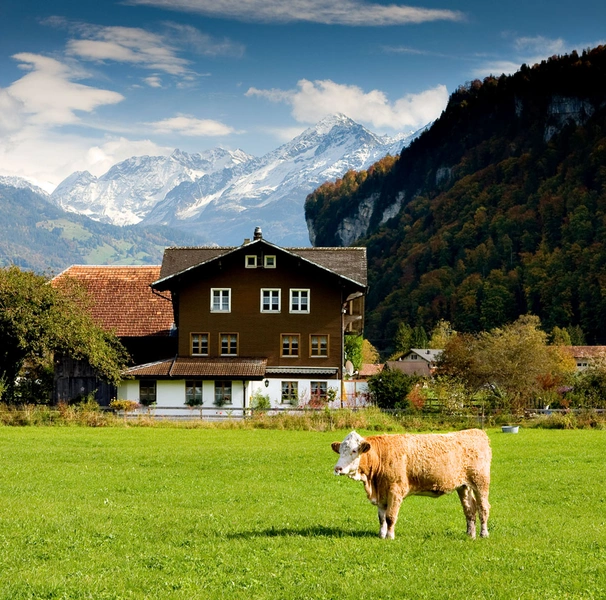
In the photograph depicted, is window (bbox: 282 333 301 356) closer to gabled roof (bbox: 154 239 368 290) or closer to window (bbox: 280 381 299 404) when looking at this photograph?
window (bbox: 280 381 299 404)

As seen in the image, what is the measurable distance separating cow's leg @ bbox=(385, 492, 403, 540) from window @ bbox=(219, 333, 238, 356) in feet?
118

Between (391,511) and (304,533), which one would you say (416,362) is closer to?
(304,533)

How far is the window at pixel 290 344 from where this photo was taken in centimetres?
4869

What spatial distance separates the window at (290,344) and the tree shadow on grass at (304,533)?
113 feet

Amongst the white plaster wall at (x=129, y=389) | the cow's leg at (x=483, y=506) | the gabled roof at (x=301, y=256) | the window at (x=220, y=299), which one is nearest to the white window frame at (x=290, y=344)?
the window at (x=220, y=299)

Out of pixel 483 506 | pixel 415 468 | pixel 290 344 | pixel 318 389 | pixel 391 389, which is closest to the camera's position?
pixel 415 468

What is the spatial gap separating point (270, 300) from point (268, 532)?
35.5 metres

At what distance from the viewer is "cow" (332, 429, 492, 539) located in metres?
12.8

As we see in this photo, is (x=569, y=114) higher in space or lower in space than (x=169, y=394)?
higher

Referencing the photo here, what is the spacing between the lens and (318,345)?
48.8 meters

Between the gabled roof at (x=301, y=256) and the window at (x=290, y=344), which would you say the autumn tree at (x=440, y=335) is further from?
the window at (x=290, y=344)

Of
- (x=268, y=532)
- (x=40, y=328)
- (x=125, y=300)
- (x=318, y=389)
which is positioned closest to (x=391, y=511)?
(x=268, y=532)

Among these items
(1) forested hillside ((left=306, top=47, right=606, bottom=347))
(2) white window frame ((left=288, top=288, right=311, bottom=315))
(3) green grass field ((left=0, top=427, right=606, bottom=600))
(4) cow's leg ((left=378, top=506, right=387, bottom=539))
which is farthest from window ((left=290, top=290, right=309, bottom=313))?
(1) forested hillside ((left=306, top=47, right=606, bottom=347))

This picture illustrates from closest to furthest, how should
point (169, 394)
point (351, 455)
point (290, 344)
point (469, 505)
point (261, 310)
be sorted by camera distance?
point (351, 455)
point (469, 505)
point (169, 394)
point (290, 344)
point (261, 310)
